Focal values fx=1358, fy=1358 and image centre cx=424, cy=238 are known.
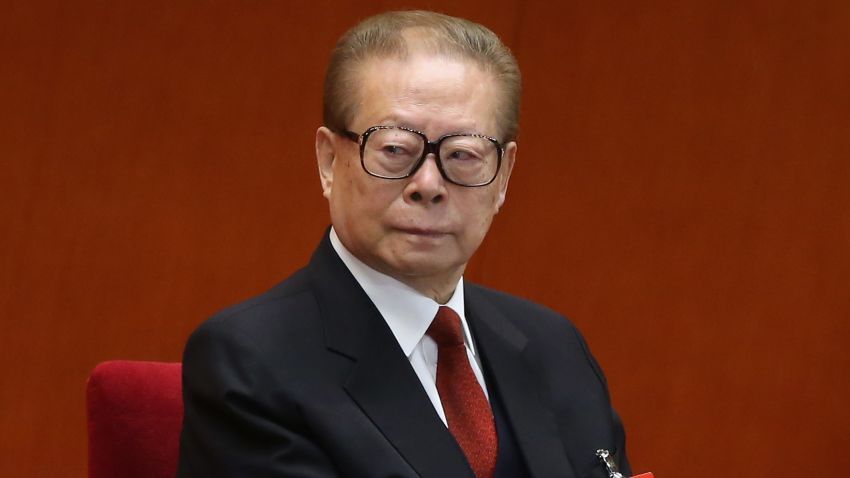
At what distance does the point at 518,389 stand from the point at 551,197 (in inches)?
65.1

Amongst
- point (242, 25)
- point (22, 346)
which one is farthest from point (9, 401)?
point (242, 25)

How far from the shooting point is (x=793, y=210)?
10.7ft

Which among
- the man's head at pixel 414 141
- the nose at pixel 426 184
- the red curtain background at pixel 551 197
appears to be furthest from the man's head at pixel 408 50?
the red curtain background at pixel 551 197

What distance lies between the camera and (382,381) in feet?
5.86

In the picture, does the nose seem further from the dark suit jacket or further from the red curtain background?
the red curtain background

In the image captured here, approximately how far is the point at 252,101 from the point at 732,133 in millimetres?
1168

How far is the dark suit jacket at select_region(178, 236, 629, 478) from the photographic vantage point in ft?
5.54

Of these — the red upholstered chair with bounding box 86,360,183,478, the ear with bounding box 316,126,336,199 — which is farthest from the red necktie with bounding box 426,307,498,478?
the red upholstered chair with bounding box 86,360,183,478

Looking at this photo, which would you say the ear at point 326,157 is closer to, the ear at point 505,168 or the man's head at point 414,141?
the man's head at point 414,141

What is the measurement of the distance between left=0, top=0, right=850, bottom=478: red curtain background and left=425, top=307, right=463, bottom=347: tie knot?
135 centimetres

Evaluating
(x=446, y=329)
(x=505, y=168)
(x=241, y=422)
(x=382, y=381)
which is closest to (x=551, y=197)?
(x=505, y=168)

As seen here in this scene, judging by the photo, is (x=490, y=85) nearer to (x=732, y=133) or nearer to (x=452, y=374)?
(x=452, y=374)

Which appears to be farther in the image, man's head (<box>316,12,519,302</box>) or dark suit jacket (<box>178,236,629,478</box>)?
man's head (<box>316,12,519,302</box>)

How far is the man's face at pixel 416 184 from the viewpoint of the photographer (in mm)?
1795
